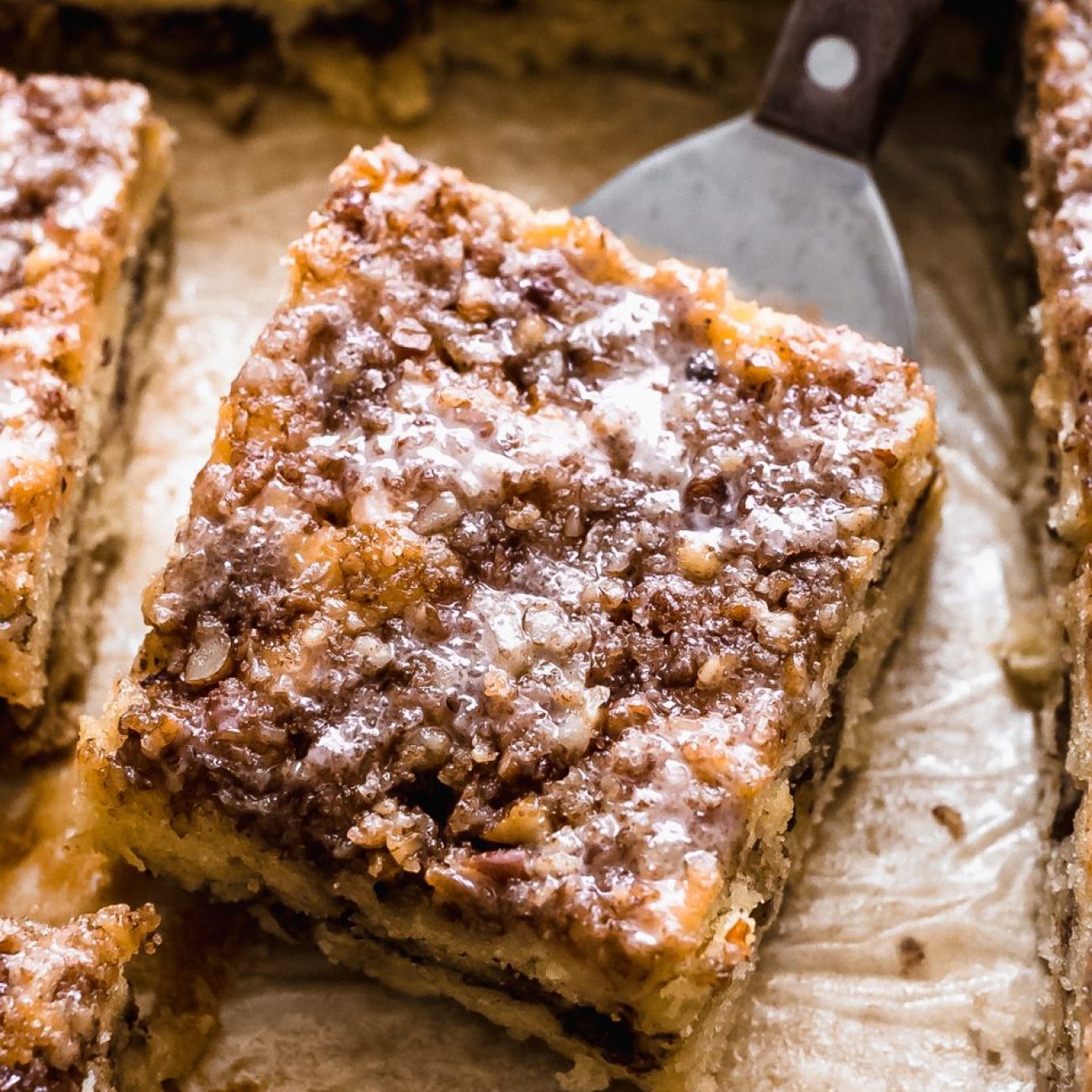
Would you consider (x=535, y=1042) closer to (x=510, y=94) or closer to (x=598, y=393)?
(x=598, y=393)

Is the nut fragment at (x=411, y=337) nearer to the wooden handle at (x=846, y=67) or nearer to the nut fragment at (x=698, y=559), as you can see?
the nut fragment at (x=698, y=559)

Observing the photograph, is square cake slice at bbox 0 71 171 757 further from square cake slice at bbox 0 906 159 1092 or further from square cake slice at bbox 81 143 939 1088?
square cake slice at bbox 0 906 159 1092

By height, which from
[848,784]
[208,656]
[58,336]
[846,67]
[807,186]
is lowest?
[848,784]

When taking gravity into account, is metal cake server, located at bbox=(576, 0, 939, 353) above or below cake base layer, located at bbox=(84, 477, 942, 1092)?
above

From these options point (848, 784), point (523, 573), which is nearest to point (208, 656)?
point (523, 573)

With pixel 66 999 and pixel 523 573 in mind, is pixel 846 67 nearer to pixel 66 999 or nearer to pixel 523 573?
pixel 523 573

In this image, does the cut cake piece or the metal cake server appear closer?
the cut cake piece

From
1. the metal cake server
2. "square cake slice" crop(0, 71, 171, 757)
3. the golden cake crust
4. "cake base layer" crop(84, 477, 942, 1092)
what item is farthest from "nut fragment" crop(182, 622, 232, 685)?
the metal cake server
